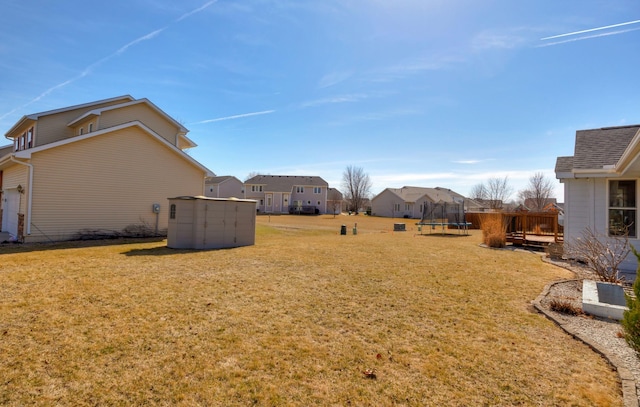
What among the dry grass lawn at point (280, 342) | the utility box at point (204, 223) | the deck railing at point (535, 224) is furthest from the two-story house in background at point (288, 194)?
the dry grass lawn at point (280, 342)

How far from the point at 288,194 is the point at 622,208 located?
49.0 metres

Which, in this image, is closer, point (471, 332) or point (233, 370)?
point (233, 370)

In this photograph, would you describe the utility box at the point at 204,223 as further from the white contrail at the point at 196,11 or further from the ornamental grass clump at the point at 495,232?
the ornamental grass clump at the point at 495,232

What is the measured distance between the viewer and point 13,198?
14.4 m

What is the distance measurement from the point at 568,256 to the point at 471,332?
9.13 m

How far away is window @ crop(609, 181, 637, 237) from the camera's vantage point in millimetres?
9656

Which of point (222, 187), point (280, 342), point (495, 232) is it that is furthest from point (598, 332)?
point (222, 187)

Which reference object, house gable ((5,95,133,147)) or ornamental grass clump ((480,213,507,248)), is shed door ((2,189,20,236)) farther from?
ornamental grass clump ((480,213,507,248))

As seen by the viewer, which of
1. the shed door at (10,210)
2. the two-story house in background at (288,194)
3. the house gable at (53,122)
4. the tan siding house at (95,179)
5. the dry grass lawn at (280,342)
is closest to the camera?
the dry grass lawn at (280,342)

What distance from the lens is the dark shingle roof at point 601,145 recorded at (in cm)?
1046

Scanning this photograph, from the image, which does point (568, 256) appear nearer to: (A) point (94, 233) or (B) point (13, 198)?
(A) point (94, 233)

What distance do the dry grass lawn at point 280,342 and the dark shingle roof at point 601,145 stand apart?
5.51 m

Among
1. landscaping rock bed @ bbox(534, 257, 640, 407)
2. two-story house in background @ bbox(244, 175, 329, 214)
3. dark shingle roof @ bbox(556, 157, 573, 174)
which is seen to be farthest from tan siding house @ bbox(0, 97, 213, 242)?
two-story house in background @ bbox(244, 175, 329, 214)

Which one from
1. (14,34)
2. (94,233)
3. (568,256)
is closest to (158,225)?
(94,233)
